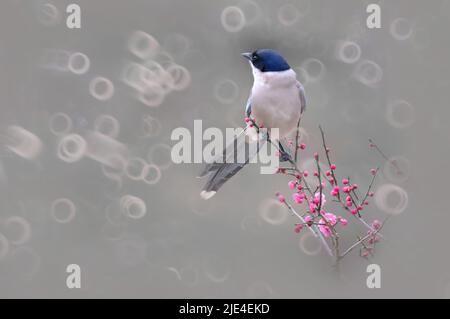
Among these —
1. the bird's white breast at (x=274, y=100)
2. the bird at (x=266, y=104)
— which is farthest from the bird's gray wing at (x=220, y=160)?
the bird's white breast at (x=274, y=100)

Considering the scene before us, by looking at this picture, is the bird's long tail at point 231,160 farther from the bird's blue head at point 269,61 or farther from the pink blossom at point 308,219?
the pink blossom at point 308,219

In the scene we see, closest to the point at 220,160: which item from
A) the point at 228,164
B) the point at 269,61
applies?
the point at 228,164

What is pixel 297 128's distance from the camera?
202 cm

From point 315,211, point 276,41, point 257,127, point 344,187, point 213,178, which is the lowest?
point 315,211

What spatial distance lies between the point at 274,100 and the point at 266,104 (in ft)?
0.13

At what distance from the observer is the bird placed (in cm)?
196

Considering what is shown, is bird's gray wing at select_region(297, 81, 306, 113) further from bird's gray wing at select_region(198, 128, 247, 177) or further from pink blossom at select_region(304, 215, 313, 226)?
pink blossom at select_region(304, 215, 313, 226)

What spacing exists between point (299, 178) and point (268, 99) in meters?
0.45

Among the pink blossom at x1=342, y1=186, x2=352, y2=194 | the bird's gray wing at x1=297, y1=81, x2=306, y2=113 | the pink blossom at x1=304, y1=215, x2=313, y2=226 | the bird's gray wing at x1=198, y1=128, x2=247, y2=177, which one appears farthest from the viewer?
the bird's gray wing at x1=297, y1=81, x2=306, y2=113

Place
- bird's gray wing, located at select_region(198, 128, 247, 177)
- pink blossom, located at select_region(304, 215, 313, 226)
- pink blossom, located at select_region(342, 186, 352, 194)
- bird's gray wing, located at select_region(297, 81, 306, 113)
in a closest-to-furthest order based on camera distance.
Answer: pink blossom, located at select_region(304, 215, 313, 226) < pink blossom, located at select_region(342, 186, 352, 194) < bird's gray wing, located at select_region(198, 128, 247, 177) < bird's gray wing, located at select_region(297, 81, 306, 113)

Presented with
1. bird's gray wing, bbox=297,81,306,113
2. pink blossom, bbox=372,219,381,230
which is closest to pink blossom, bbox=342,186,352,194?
pink blossom, bbox=372,219,381,230

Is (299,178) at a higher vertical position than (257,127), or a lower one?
lower

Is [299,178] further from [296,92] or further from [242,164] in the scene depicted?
[296,92]

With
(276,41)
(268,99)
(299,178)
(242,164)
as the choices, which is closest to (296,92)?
(268,99)
